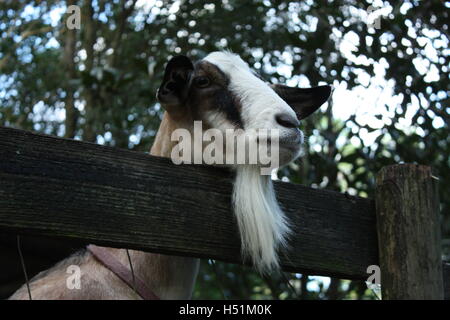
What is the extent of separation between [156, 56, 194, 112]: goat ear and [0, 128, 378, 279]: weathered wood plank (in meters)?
0.61

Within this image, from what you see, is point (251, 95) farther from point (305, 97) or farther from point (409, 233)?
point (409, 233)

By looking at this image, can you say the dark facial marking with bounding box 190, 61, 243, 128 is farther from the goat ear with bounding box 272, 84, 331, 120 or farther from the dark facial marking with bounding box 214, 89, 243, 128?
the goat ear with bounding box 272, 84, 331, 120

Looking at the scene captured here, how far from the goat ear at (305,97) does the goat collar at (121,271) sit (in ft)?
3.37

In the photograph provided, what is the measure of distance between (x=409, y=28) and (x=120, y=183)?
311 centimetres

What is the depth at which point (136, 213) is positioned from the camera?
1786mm

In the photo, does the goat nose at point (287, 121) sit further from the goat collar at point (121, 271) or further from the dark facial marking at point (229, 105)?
the goat collar at point (121, 271)

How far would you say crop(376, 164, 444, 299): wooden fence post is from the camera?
2.02 m

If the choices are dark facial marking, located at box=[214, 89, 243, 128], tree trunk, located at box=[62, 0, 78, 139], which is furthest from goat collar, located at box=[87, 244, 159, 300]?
tree trunk, located at box=[62, 0, 78, 139]

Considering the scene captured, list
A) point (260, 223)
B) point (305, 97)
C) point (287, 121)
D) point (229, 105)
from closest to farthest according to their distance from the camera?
point (260, 223) → point (287, 121) → point (229, 105) → point (305, 97)

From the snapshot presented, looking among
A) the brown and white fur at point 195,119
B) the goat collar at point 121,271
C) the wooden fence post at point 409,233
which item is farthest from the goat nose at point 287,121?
the goat collar at point 121,271

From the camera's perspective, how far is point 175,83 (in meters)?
2.61

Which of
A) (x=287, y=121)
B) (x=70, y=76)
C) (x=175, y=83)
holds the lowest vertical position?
(x=287, y=121)

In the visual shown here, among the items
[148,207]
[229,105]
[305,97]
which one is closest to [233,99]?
[229,105]

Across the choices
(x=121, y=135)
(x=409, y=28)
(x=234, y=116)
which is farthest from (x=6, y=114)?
(x=234, y=116)
